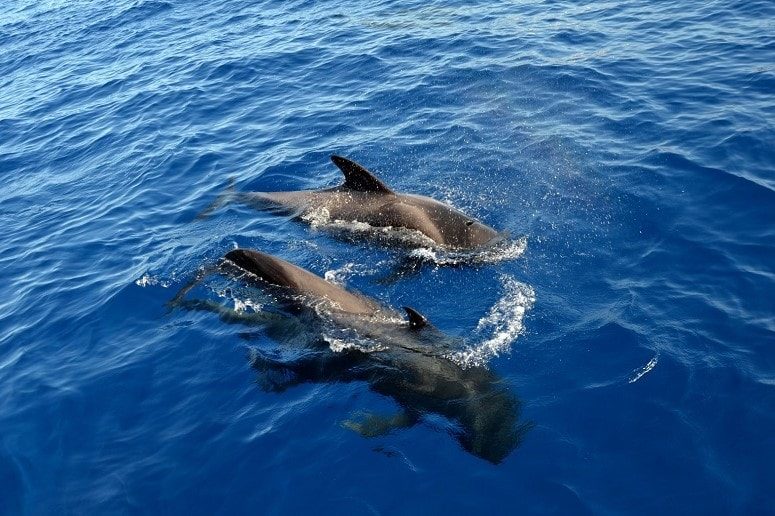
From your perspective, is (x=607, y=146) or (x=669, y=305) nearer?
(x=669, y=305)

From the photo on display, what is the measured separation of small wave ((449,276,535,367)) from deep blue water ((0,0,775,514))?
48 mm

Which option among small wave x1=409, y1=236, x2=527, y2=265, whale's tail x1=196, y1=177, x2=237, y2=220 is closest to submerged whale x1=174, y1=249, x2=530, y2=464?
small wave x1=409, y1=236, x2=527, y2=265

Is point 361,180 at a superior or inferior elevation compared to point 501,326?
superior

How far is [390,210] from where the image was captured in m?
13.1

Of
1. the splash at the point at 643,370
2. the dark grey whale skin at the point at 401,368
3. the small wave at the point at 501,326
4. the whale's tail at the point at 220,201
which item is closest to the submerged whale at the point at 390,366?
the dark grey whale skin at the point at 401,368

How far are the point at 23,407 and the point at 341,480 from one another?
5615 millimetres

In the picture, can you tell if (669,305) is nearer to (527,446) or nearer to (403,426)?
(527,446)

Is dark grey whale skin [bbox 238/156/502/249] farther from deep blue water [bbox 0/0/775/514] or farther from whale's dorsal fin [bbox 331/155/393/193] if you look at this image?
deep blue water [bbox 0/0/775/514]

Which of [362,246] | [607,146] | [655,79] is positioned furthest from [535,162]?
[655,79]

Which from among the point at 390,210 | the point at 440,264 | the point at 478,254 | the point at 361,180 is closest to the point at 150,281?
the point at 361,180

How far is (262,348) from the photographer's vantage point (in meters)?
10.8

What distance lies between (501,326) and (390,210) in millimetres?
3736

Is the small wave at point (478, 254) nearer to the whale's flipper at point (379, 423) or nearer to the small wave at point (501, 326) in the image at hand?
the small wave at point (501, 326)

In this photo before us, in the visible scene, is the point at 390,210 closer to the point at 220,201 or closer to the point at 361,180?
the point at 361,180
